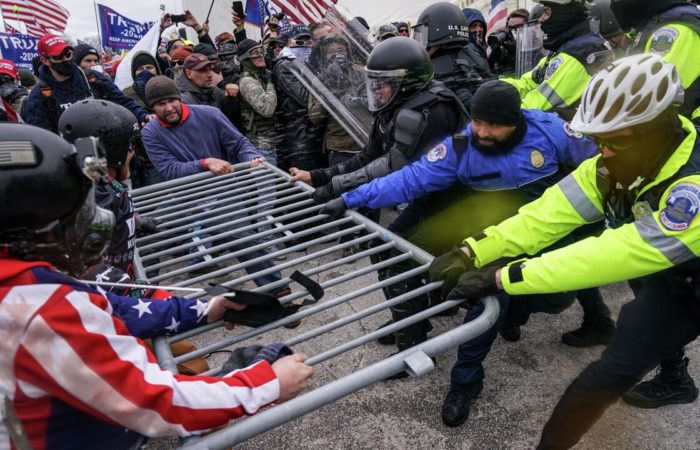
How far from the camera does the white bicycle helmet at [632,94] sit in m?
1.80

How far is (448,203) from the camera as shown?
304cm

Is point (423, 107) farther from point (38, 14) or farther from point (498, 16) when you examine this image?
point (38, 14)

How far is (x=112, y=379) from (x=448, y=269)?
133 centimetres

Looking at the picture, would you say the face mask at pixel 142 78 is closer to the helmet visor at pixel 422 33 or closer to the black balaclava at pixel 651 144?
the helmet visor at pixel 422 33

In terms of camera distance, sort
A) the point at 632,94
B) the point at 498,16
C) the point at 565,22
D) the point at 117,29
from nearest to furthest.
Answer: the point at 632,94 → the point at 565,22 → the point at 498,16 → the point at 117,29

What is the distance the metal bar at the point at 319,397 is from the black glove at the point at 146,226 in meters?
1.69

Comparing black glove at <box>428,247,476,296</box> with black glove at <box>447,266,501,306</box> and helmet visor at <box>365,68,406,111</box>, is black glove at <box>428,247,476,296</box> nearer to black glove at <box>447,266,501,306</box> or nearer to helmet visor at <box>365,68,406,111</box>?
black glove at <box>447,266,501,306</box>

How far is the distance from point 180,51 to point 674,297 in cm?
635

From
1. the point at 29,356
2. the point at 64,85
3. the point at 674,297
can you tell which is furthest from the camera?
the point at 64,85

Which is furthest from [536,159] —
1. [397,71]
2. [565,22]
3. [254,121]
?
[254,121]

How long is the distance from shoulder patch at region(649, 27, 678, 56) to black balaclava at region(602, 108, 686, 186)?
1552 mm

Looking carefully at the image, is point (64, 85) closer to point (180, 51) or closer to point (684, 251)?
point (180, 51)

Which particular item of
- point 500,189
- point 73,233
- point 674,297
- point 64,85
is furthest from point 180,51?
point 674,297

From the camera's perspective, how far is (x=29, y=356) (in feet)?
3.36
